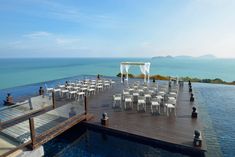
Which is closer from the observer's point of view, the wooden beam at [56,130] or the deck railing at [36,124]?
the deck railing at [36,124]

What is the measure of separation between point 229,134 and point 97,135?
4.23 m

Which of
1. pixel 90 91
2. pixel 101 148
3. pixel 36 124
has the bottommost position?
pixel 101 148

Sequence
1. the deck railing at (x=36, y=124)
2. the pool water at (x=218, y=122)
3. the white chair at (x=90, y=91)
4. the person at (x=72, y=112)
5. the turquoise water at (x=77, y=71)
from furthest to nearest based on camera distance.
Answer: the turquoise water at (x=77, y=71) → the white chair at (x=90, y=91) → the person at (x=72, y=112) → the pool water at (x=218, y=122) → the deck railing at (x=36, y=124)

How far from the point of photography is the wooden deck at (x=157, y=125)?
4.32 meters

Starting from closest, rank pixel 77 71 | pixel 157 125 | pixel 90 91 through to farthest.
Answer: pixel 157 125 → pixel 90 91 → pixel 77 71

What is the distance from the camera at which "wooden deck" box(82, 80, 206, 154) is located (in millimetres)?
4320

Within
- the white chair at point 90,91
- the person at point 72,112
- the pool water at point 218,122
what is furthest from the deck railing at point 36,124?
the pool water at point 218,122

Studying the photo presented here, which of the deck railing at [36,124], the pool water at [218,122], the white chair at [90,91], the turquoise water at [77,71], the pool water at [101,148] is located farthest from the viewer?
the turquoise water at [77,71]

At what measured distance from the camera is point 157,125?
5.28 m

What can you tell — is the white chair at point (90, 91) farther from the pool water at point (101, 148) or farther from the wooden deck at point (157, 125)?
the pool water at point (101, 148)

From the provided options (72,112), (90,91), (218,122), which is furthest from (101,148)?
(90,91)

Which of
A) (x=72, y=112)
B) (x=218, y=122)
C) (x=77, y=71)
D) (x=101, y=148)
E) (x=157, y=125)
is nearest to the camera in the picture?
(x=101, y=148)

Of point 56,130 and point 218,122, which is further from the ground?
point 56,130

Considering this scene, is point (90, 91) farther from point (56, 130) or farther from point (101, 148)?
point (101, 148)
